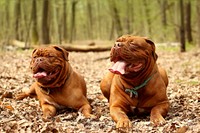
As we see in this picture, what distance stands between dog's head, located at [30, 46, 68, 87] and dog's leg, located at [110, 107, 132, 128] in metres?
1.10

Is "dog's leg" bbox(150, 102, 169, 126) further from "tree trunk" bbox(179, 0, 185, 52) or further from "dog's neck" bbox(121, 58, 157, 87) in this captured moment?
"tree trunk" bbox(179, 0, 185, 52)

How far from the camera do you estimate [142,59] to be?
206 inches

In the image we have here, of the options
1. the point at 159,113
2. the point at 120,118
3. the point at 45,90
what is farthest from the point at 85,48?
the point at 120,118

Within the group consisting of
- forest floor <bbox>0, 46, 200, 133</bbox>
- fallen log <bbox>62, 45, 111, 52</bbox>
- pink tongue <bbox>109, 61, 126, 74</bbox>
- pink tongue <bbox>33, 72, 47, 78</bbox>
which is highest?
pink tongue <bbox>109, 61, 126, 74</bbox>

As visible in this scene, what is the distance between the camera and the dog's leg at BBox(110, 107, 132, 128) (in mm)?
4922

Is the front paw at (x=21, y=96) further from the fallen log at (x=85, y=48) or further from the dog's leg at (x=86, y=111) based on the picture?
the fallen log at (x=85, y=48)

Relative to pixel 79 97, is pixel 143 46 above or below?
above

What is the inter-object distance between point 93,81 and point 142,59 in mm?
5469

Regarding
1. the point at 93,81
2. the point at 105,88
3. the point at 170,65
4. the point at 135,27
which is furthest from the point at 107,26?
the point at 105,88

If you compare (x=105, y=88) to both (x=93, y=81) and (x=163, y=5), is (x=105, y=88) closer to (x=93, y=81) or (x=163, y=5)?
(x=93, y=81)

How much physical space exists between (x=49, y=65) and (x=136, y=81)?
4.36 ft

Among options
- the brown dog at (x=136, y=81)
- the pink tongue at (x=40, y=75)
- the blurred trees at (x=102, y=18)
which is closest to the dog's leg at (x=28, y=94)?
the pink tongue at (x=40, y=75)

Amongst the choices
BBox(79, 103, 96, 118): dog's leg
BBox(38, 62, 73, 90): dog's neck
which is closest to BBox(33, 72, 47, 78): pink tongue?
BBox(38, 62, 73, 90): dog's neck

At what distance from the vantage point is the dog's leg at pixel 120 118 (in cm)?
492
